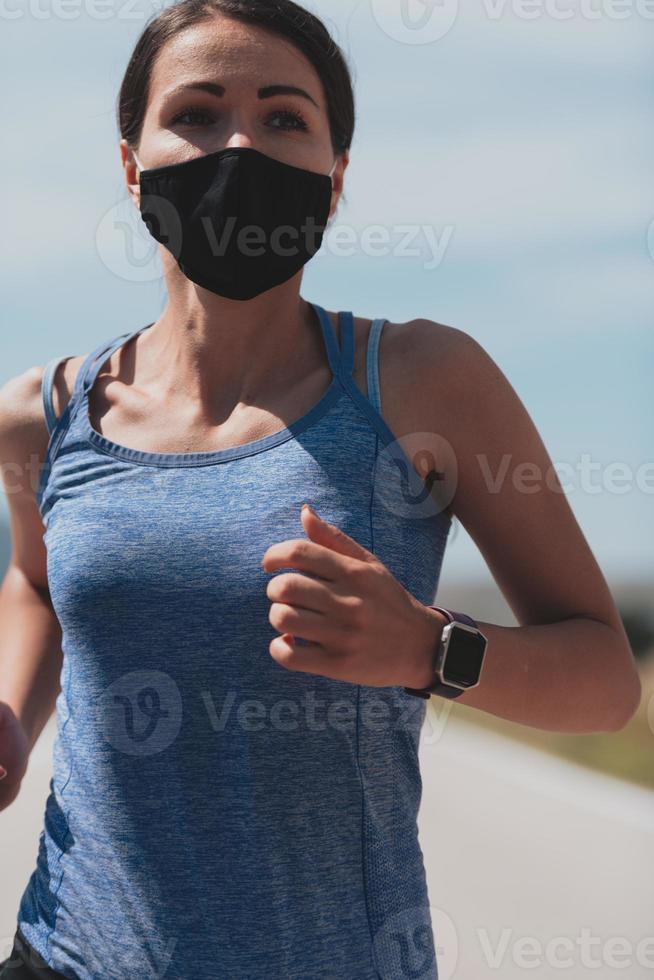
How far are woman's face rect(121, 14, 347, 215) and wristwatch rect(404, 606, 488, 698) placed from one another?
990mm

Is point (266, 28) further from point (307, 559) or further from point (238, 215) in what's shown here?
point (307, 559)

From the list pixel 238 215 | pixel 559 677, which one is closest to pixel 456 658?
pixel 559 677

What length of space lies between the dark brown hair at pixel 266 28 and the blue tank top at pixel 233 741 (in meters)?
0.62

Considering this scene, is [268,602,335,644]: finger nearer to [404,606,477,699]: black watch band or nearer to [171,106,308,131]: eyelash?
[404,606,477,699]: black watch band

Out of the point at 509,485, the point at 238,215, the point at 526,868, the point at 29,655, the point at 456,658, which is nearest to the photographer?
the point at 456,658

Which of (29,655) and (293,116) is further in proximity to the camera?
(29,655)

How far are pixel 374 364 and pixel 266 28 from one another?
0.71 metres

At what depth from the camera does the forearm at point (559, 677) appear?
1.87 metres

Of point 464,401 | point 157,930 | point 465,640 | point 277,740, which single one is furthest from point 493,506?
point 157,930

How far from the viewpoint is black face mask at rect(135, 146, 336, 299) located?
2.19 meters

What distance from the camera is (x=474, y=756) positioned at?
8586 mm

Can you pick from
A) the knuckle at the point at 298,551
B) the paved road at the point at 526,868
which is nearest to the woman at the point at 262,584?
the knuckle at the point at 298,551

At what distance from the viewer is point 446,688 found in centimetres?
175

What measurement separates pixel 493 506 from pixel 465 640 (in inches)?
13.6
